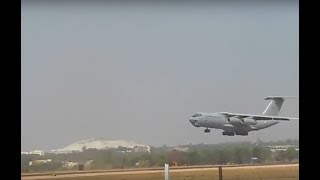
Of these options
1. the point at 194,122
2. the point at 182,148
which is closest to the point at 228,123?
the point at 194,122

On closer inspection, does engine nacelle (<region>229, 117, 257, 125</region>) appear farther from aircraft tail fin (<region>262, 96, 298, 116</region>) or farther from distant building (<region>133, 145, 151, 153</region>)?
distant building (<region>133, 145, 151, 153</region>)

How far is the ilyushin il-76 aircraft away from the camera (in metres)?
2.29

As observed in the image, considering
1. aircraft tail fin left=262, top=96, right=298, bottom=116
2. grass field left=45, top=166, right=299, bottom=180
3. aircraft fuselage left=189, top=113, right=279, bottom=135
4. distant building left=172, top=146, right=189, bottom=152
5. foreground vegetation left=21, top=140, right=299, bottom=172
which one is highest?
aircraft tail fin left=262, top=96, right=298, bottom=116

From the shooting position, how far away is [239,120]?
7.80 ft

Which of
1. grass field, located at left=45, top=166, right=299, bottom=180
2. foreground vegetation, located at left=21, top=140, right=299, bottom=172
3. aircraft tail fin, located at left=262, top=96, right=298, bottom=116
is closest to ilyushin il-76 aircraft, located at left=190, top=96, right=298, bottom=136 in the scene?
aircraft tail fin, located at left=262, top=96, right=298, bottom=116

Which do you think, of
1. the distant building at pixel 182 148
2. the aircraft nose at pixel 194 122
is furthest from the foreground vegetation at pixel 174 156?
the aircraft nose at pixel 194 122

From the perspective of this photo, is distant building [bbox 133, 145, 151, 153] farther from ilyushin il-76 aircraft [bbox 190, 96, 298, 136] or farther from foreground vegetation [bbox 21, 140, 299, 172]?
ilyushin il-76 aircraft [bbox 190, 96, 298, 136]

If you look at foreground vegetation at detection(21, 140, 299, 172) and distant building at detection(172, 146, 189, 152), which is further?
distant building at detection(172, 146, 189, 152)

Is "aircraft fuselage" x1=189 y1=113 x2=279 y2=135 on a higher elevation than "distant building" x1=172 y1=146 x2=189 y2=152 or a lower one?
higher

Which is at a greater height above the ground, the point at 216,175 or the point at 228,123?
the point at 228,123

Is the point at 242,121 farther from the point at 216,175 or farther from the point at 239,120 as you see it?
the point at 216,175

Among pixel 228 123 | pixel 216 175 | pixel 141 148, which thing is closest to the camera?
pixel 141 148

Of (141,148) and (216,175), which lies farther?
(216,175)

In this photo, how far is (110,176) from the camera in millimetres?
2332
